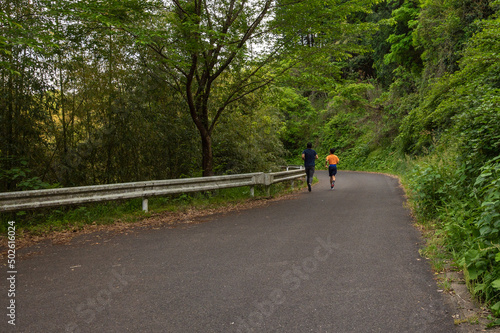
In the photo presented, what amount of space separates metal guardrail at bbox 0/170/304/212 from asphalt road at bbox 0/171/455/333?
5.21 ft

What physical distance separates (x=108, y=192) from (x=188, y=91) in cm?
475

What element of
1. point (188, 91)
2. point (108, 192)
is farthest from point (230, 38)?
point (108, 192)

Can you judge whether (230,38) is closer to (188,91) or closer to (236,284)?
(188,91)

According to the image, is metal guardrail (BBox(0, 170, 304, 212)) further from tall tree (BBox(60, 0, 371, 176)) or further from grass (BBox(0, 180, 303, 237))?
tall tree (BBox(60, 0, 371, 176))

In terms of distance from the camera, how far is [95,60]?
9617mm

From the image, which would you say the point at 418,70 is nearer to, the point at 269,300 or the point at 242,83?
the point at 242,83

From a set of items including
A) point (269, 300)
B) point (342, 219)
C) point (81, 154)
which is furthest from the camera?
point (81, 154)

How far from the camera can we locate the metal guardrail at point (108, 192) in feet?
21.1

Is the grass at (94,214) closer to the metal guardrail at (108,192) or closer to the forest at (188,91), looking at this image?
the metal guardrail at (108,192)

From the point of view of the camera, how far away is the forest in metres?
6.29

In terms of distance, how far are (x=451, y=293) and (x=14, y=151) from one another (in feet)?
32.1

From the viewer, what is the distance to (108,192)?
7.75 meters

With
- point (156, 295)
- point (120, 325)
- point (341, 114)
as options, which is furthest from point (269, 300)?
point (341, 114)

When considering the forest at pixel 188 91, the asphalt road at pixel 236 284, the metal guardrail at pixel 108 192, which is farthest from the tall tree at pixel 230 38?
the asphalt road at pixel 236 284
